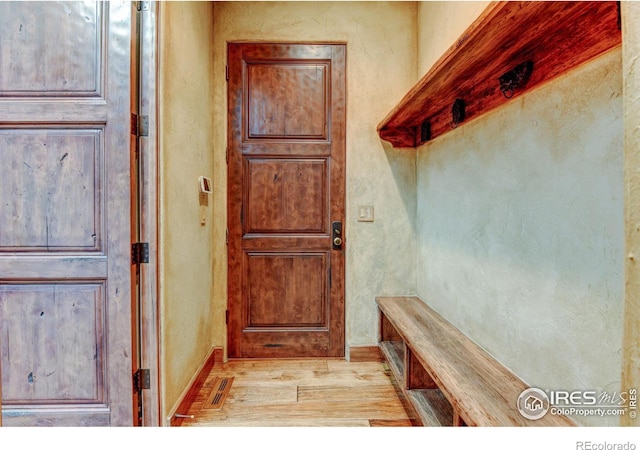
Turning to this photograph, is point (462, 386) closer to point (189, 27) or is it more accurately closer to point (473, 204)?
point (473, 204)

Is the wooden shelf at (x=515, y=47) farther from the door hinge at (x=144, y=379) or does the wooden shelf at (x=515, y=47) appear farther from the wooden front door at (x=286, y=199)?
the door hinge at (x=144, y=379)

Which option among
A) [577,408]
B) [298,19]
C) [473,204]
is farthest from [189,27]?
[577,408]

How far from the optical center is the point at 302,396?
204 cm

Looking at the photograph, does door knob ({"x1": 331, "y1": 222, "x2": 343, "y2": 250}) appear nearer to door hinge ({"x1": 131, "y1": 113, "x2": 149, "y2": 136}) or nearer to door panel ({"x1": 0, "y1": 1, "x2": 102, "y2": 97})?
door hinge ({"x1": 131, "y1": 113, "x2": 149, "y2": 136})

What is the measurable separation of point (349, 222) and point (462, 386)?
154 centimetres

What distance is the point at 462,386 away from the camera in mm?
1190

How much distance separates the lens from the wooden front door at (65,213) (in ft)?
4.99

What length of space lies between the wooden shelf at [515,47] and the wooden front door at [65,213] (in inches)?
58.8

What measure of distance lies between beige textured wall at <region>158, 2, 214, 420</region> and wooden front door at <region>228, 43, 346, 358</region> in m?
0.23

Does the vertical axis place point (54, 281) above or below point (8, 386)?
above

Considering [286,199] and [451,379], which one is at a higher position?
[286,199]

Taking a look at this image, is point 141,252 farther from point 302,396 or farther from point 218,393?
Answer: point 302,396

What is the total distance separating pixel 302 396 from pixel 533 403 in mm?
1363

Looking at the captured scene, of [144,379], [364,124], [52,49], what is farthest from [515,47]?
[144,379]
